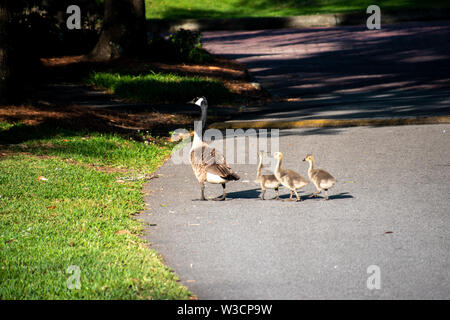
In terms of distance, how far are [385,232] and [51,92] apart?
11572 millimetres

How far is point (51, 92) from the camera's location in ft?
53.4

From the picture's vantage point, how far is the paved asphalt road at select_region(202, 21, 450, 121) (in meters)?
14.4

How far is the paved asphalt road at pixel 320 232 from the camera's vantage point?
5.39 m

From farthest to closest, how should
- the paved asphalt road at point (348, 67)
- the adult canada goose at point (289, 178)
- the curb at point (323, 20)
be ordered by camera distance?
the curb at point (323, 20), the paved asphalt road at point (348, 67), the adult canada goose at point (289, 178)

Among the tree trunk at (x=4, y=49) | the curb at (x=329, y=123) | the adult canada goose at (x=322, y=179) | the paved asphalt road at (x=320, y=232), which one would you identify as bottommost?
the paved asphalt road at (x=320, y=232)

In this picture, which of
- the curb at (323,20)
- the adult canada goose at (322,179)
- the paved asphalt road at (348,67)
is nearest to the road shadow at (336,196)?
the adult canada goose at (322,179)

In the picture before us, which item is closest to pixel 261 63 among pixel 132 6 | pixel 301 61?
pixel 301 61

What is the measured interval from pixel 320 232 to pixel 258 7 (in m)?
33.5

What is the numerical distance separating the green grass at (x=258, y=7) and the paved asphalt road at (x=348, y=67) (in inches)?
219

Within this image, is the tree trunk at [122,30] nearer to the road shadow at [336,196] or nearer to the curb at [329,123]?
the curb at [329,123]

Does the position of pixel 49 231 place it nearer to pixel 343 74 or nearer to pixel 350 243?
pixel 350 243

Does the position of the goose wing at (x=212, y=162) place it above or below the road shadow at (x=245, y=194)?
above

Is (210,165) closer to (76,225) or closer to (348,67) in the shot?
(76,225)

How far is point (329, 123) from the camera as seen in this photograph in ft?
42.0
